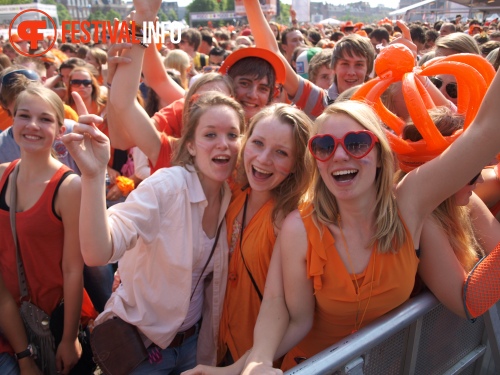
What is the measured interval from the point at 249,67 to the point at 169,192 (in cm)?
123

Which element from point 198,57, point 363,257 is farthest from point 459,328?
point 198,57

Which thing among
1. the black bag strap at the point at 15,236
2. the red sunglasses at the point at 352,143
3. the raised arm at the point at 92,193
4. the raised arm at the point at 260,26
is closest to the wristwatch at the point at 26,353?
the black bag strap at the point at 15,236

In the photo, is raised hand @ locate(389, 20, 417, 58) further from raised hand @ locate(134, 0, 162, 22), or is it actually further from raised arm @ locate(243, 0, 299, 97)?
raised hand @ locate(134, 0, 162, 22)

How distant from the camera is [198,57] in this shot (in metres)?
8.19

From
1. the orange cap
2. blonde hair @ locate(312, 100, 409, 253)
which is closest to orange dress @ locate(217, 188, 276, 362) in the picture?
blonde hair @ locate(312, 100, 409, 253)

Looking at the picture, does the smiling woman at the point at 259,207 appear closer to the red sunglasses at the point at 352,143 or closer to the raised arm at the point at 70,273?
the red sunglasses at the point at 352,143

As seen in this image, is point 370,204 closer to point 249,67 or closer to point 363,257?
point 363,257

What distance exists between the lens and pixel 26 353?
2.22m

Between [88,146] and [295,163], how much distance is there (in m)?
0.90

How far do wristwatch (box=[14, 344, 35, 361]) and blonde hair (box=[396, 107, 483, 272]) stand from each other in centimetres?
193

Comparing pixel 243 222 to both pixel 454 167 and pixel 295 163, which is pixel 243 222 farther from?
pixel 454 167

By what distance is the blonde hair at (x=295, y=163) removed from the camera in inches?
79.6

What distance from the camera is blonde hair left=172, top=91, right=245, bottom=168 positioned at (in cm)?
221

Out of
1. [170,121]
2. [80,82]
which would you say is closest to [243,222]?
[170,121]
